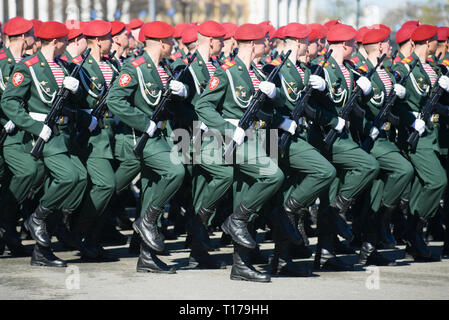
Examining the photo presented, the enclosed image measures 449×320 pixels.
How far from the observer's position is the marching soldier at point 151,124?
7125mm

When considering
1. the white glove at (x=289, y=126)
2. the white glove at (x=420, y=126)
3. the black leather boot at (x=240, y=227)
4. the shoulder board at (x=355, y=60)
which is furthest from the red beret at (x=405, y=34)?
the black leather boot at (x=240, y=227)

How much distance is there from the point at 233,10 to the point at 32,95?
45872mm

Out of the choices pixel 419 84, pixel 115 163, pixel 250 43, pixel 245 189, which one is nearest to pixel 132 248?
pixel 115 163

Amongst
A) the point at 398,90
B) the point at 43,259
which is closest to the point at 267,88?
the point at 398,90

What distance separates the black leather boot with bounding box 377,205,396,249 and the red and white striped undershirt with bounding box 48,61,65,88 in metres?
2.84

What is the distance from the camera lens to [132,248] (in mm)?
8297

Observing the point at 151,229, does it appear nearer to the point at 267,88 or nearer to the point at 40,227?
the point at 40,227

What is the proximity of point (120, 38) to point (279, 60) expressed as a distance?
2524 mm

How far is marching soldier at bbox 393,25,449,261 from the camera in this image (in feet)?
26.2

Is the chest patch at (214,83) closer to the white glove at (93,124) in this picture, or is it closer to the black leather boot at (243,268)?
the black leather boot at (243,268)

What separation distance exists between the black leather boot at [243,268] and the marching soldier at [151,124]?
558 millimetres

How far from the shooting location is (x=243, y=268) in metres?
6.89
